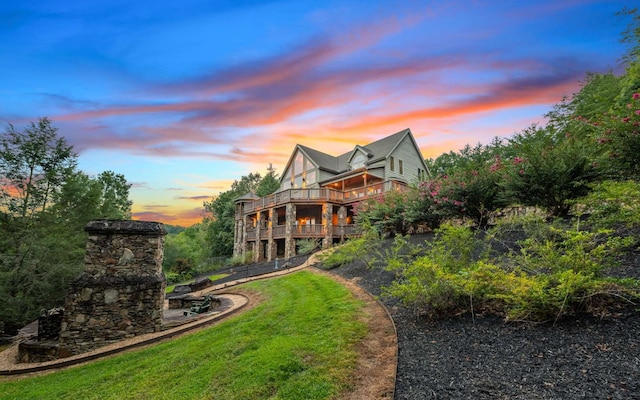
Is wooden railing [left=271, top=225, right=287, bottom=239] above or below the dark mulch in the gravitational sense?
above

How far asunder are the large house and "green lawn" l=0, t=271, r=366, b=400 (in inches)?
592

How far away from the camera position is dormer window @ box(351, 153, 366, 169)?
87.6 feet

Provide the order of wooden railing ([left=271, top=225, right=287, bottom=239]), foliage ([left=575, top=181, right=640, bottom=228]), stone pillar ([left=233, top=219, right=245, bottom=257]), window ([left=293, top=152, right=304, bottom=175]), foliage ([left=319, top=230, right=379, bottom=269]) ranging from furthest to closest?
window ([left=293, top=152, right=304, bottom=175]), stone pillar ([left=233, top=219, right=245, bottom=257]), wooden railing ([left=271, top=225, right=287, bottom=239]), foliage ([left=319, top=230, right=379, bottom=269]), foliage ([left=575, top=181, right=640, bottom=228])

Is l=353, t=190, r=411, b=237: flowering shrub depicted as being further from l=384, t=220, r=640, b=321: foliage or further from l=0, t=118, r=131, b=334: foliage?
l=0, t=118, r=131, b=334: foliage

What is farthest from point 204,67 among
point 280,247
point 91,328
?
point 280,247

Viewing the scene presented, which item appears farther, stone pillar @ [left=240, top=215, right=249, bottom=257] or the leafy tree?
the leafy tree

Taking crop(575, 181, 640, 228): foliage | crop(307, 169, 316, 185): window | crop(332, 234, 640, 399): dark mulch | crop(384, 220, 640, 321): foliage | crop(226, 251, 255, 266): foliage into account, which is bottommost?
crop(226, 251, 255, 266): foliage

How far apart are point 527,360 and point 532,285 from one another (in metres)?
0.99

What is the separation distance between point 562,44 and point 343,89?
8568mm

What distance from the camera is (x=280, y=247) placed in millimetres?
27578

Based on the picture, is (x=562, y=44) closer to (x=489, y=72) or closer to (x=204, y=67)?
(x=489, y=72)

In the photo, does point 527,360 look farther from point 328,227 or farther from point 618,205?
point 328,227

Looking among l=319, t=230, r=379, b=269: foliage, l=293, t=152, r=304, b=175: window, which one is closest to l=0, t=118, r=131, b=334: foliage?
l=319, t=230, r=379, b=269: foliage

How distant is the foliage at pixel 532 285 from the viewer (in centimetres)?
336
